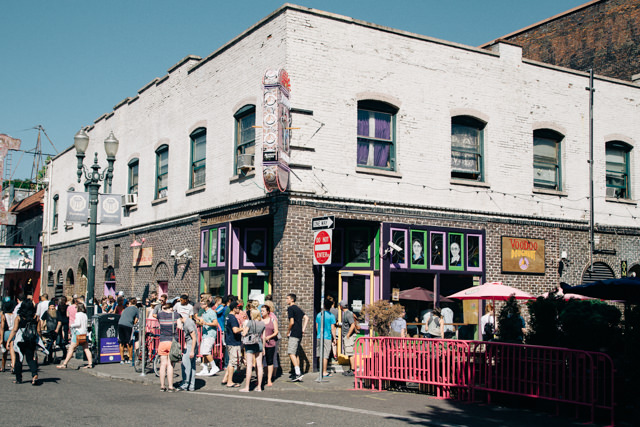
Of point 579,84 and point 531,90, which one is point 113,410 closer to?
point 531,90

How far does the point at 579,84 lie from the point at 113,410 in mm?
17440

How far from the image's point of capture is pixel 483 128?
19.2 metres

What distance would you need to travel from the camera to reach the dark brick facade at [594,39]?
25.5m

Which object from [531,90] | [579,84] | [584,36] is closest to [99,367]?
[531,90]

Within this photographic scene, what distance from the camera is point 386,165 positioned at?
17.7 metres

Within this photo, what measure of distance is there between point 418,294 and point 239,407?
7950 millimetres

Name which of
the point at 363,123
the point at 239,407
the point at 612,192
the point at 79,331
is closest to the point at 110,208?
the point at 79,331

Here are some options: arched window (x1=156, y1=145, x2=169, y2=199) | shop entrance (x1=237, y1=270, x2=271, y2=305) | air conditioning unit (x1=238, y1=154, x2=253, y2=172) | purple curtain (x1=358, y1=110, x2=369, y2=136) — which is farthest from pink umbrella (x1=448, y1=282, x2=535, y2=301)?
arched window (x1=156, y1=145, x2=169, y2=199)

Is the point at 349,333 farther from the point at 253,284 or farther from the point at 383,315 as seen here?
the point at 253,284

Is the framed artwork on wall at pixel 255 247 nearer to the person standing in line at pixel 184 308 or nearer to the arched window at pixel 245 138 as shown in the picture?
the arched window at pixel 245 138

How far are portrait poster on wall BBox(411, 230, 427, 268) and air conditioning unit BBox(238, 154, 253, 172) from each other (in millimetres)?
4784

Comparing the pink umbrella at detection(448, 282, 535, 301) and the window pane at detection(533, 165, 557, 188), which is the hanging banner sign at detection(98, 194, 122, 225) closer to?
the pink umbrella at detection(448, 282, 535, 301)

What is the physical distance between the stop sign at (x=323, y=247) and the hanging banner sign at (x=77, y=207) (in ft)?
32.6

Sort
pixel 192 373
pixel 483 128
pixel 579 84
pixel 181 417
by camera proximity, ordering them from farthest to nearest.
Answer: pixel 579 84
pixel 483 128
pixel 192 373
pixel 181 417
